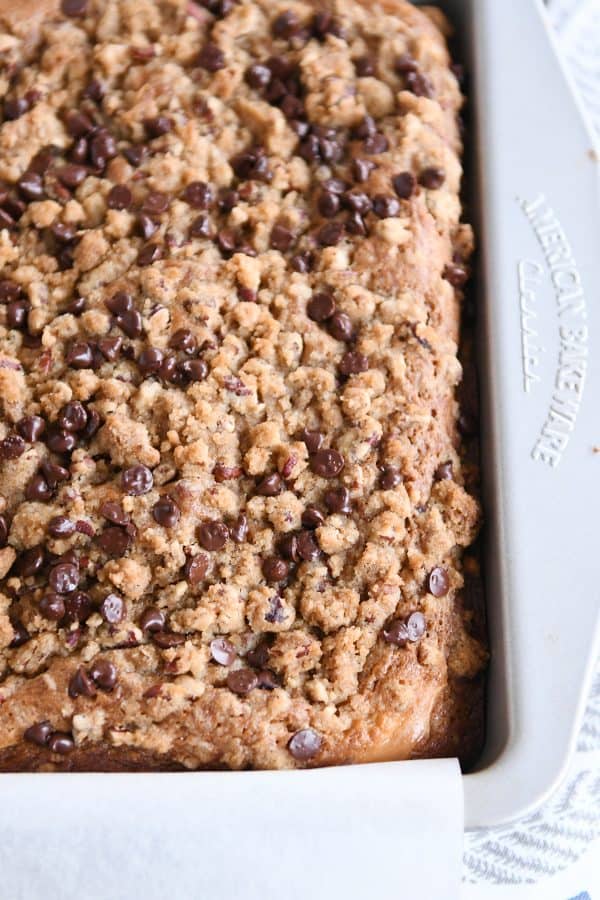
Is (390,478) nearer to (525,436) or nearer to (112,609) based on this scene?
(525,436)

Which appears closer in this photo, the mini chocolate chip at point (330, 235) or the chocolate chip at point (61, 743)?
the chocolate chip at point (61, 743)

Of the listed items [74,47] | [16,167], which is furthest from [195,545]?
[74,47]

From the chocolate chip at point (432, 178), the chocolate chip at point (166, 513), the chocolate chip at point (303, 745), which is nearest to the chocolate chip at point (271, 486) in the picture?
the chocolate chip at point (166, 513)

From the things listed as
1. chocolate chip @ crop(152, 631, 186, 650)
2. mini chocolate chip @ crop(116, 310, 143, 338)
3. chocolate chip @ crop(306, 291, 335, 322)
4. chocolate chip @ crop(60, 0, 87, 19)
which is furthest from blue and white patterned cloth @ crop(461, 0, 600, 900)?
chocolate chip @ crop(60, 0, 87, 19)

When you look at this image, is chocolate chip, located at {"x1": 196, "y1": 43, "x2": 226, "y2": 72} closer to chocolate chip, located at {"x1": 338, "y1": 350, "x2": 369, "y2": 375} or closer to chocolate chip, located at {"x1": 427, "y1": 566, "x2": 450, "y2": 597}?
chocolate chip, located at {"x1": 338, "y1": 350, "x2": 369, "y2": 375}

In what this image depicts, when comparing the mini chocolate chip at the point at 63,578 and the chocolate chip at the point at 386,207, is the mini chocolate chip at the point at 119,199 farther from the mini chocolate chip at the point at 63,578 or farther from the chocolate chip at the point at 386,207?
the mini chocolate chip at the point at 63,578

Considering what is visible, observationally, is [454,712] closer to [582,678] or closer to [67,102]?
[582,678]
